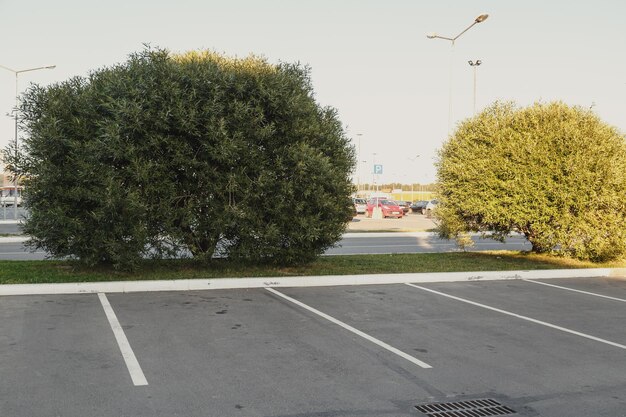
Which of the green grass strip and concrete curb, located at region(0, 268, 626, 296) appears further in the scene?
the green grass strip

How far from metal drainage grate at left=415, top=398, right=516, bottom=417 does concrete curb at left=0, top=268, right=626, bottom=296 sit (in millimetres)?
6863

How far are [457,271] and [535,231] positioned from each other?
322cm

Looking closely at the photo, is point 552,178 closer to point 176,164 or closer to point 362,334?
point 362,334

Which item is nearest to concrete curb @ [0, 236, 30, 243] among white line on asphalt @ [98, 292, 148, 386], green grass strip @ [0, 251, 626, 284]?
green grass strip @ [0, 251, 626, 284]

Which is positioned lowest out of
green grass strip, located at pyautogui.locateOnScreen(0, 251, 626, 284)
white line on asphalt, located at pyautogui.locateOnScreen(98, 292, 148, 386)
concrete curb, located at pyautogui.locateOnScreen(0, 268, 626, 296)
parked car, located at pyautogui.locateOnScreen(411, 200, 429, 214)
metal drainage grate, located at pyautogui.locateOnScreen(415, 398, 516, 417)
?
metal drainage grate, located at pyautogui.locateOnScreen(415, 398, 516, 417)

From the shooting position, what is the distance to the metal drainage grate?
493 cm


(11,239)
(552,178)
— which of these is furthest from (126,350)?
(11,239)

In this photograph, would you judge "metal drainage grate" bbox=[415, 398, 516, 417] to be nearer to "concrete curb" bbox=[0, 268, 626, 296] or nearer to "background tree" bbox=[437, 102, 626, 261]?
"concrete curb" bbox=[0, 268, 626, 296]

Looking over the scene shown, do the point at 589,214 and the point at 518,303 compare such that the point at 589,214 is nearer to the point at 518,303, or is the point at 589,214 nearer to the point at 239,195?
the point at 518,303

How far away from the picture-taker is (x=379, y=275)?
12703 millimetres

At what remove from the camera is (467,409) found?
505 centimetres

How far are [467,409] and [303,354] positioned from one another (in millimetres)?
2231

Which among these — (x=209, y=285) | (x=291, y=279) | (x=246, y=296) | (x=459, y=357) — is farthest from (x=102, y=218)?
(x=459, y=357)

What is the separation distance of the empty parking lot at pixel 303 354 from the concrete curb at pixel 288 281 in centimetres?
40
